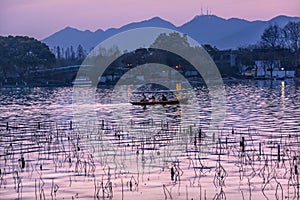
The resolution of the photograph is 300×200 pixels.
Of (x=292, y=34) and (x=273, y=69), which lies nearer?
(x=273, y=69)

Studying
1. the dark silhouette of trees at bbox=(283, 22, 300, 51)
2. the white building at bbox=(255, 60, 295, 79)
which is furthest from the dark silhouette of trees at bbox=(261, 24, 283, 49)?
the white building at bbox=(255, 60, 295, 79)

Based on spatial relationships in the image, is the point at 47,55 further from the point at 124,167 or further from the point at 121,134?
the point at 124,167

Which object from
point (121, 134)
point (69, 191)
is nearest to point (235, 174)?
point (69, 191)

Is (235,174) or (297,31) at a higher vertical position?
(297,31)

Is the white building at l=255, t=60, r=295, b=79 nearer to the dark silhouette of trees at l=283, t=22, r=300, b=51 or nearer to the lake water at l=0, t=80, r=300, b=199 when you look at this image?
the dark silhouette of trees at l=283, t=22, r=300, b=51

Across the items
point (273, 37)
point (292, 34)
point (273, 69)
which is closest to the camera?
point (273, 69)

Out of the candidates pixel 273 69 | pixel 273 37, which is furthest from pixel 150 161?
pixel 273 37

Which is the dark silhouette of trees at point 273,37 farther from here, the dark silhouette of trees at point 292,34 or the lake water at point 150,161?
the lake water at point 150,161

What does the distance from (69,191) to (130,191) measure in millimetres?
1385

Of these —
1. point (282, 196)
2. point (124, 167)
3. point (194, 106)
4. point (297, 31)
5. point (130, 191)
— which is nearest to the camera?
point (282, 196)

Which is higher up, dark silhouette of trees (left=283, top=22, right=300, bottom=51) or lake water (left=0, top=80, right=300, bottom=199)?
dark silhouette of trees (left=283, top=22, right=300, bottom=51)

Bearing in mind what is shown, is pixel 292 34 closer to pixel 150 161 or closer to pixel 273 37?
pixel 273 37

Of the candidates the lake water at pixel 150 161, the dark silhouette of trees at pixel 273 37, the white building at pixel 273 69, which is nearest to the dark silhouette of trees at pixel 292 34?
the dark silhouette of trees at pixel 273 37

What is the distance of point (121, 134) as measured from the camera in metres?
22.9
